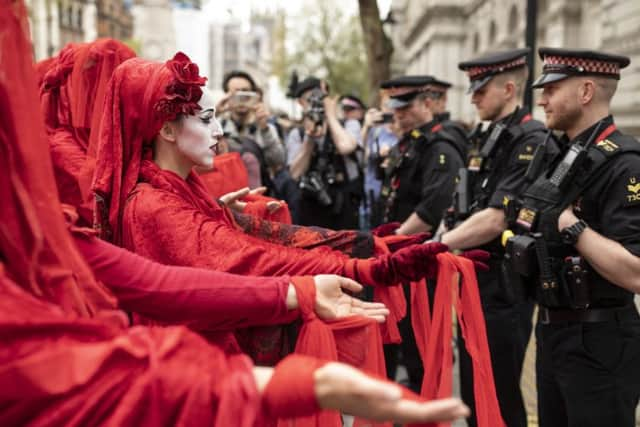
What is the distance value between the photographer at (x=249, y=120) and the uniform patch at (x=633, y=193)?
4075 mm

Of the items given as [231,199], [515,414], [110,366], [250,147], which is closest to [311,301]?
[110,366]

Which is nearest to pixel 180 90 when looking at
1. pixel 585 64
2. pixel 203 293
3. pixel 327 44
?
pixel 203 293

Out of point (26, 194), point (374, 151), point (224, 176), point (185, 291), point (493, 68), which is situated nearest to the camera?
point (26, 194)

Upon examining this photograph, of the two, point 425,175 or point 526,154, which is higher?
point 526,154

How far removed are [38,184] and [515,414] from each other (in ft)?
12.0

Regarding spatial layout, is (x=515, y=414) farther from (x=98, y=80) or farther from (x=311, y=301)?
(x=98, y=80)

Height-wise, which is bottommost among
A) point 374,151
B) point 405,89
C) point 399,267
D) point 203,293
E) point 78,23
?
point 374,151

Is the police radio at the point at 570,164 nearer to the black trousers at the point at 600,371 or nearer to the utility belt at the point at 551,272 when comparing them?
the utility belt at the point at 551,272

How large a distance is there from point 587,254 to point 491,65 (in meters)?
2.11

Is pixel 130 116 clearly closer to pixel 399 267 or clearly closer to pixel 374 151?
pixel 399 267

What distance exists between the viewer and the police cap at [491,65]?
500cm

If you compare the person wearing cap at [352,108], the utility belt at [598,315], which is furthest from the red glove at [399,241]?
the person wearing cap at [352,108]

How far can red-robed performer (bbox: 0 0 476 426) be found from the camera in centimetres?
150

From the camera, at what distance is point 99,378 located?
1557 millimetres
